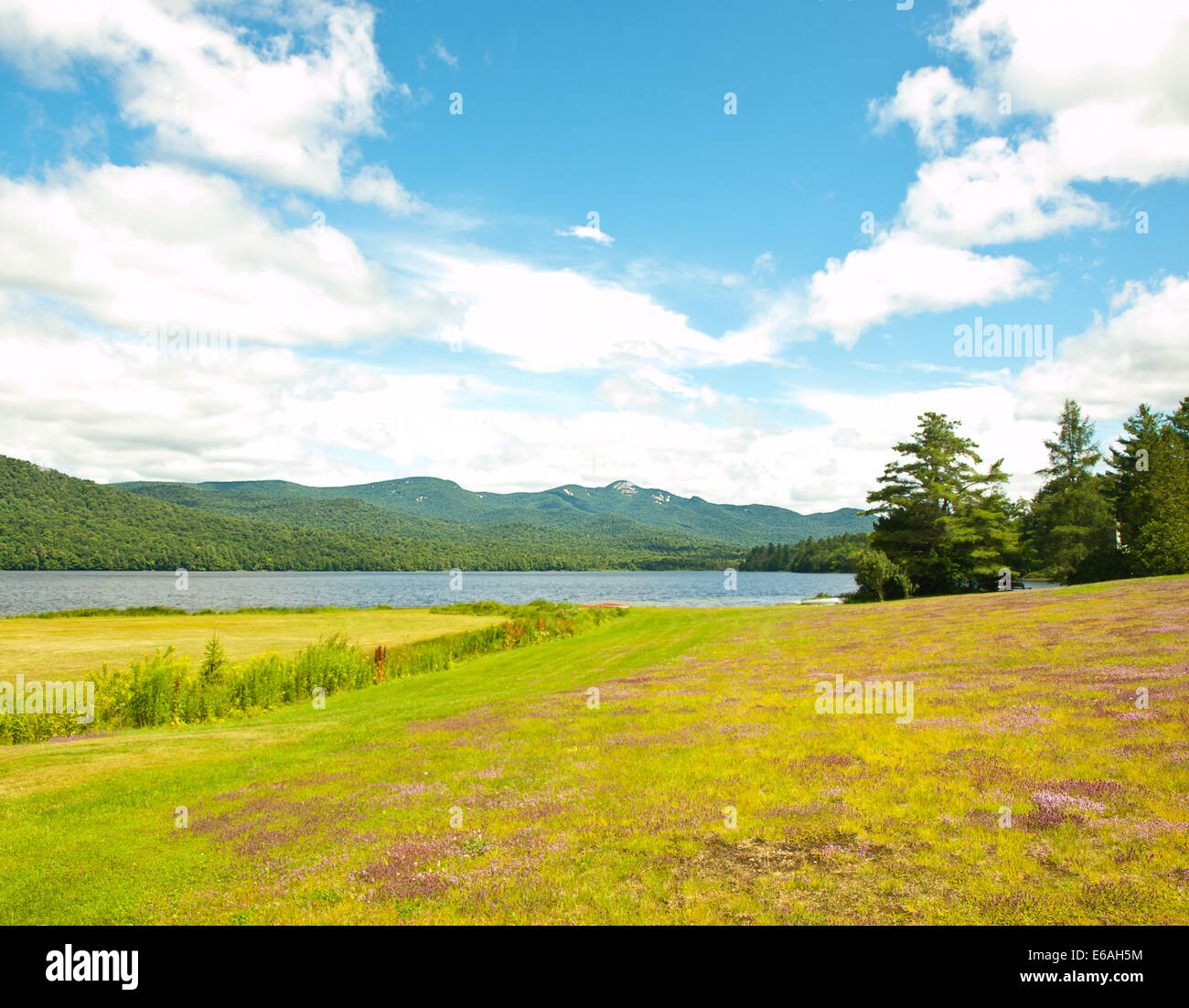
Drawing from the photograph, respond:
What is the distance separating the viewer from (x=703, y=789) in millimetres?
11391

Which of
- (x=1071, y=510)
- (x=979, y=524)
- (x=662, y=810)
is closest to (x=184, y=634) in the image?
(x=662, y=810)

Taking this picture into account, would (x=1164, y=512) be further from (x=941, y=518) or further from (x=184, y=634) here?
(x=184, y=634)

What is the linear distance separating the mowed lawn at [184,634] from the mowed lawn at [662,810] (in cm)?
2718

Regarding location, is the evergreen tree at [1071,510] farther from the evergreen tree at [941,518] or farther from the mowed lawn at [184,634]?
the mowed lawn at [184,634]

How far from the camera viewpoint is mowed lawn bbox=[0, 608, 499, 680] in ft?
137

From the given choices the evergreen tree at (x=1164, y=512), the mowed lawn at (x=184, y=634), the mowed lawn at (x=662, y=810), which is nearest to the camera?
the mowed lawn at (x=662, y=810)

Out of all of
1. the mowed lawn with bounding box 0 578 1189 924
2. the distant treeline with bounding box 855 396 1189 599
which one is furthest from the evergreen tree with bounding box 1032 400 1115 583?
the mowed lawn with bounding box 0 578 1189 924

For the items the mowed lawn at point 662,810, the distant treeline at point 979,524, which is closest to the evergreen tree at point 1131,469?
the distant treeline at point 979,524

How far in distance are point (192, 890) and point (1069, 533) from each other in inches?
4031

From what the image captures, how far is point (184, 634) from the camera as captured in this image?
60375 mm

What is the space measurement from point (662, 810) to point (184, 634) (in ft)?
212

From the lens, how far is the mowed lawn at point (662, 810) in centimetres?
756
